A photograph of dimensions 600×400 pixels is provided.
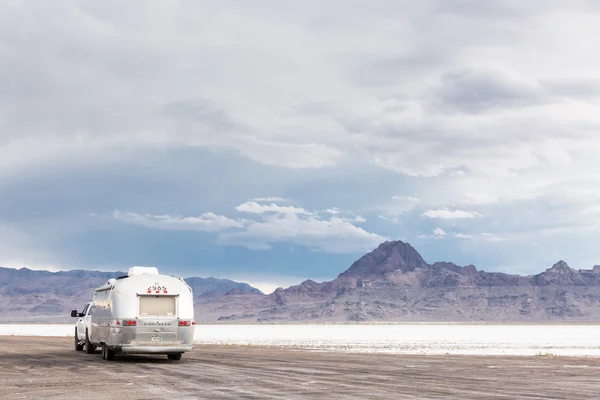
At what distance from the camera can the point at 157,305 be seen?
30312 millimetres

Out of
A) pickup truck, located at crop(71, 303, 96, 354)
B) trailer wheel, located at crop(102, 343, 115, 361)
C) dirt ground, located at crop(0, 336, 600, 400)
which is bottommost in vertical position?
dirt ground, located at crop(0, 336, 600, 400)

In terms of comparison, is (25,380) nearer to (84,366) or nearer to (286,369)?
(84,366)

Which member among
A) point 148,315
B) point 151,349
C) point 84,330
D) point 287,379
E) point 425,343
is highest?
point 148,315

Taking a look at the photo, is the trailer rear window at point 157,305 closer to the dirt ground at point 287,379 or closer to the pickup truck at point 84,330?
the dirt ground at point 287,379

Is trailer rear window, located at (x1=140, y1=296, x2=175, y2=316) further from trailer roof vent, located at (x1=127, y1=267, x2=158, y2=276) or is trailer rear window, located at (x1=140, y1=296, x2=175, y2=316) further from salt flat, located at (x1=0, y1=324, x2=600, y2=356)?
salt flat, located at (x1=0, y1=324, x2=600, y2=356)

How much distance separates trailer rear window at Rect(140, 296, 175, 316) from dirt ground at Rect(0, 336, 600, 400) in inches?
73.1

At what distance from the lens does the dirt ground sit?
19.2 meters

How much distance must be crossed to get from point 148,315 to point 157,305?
1.78 ft

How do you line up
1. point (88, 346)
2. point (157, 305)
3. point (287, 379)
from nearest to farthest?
point (287, 379)
point (157, 305)
point (88, 346)

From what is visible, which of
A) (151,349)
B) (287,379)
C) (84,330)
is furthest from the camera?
(84,330)

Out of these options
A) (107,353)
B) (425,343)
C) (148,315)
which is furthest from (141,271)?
(425,343)

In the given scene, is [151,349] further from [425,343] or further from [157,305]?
[425,343]

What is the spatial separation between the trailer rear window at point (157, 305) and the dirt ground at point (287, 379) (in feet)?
6.09

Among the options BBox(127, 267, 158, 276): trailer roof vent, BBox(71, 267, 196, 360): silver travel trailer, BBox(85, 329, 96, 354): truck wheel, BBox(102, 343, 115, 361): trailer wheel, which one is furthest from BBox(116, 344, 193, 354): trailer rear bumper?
BBox(85, 329, 96, 354): truck wheel
